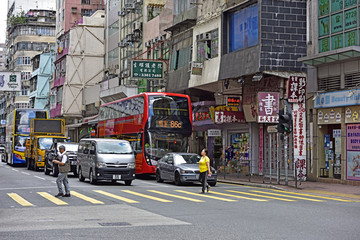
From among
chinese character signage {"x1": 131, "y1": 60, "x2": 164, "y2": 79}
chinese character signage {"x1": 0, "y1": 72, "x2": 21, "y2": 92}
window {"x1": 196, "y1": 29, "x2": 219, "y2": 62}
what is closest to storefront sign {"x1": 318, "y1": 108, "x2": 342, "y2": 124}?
window {"x1": 196, "y1": 29, "x2": 219, "y2": 62}

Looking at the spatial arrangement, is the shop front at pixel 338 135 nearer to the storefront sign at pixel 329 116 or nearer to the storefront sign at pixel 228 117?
the storefront sign at pixel 329 116

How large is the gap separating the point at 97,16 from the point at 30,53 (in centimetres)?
4095

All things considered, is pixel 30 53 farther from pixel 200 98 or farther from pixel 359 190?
pixel 359 190

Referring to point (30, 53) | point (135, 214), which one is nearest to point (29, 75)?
point (30, 53)

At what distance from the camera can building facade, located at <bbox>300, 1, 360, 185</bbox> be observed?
92.1ft

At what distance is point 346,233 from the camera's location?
11.9 m

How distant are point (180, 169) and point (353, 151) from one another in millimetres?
7988

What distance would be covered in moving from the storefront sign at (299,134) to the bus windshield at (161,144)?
569 centimetres

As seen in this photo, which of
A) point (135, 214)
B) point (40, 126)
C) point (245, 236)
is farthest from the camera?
point (40, 126)

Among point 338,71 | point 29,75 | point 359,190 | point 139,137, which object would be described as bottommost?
point 359,190

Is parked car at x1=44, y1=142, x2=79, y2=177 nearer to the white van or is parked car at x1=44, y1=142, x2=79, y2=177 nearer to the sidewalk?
the white van

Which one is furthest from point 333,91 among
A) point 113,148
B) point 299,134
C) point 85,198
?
point 85,198

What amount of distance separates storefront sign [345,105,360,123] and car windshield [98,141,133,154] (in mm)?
10122

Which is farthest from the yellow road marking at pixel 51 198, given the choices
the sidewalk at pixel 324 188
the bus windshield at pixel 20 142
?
the bus windshield at pixel 20 142
